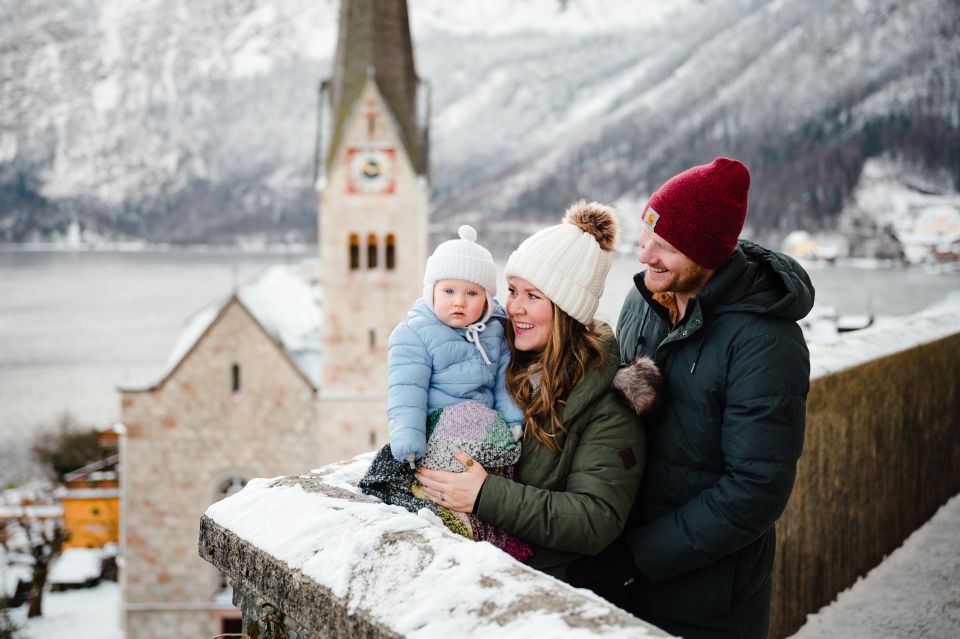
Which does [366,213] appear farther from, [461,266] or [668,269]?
[668,269]

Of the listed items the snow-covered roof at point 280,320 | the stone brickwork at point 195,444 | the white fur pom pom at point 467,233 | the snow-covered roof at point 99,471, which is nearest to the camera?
the white fur pom pom at point 467,233

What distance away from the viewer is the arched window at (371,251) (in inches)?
803

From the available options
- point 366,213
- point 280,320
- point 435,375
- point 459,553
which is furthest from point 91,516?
point 459,553

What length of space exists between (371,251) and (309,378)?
3568mm

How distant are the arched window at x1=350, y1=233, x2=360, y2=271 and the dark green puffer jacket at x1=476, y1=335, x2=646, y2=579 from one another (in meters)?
18.6

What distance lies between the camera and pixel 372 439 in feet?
67.3

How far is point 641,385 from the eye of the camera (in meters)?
2.03

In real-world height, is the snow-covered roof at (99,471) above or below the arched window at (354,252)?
below

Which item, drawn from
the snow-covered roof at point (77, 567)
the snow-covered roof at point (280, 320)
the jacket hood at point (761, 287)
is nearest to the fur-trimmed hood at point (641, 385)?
the jacket hood at point (761, 287)

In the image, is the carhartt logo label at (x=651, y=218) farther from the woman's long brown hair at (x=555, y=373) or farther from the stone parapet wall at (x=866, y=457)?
the stone parapet wall at (x=866, y=457)

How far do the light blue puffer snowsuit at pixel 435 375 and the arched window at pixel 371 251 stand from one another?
18290mm

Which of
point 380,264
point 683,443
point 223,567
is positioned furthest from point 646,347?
point 380,264

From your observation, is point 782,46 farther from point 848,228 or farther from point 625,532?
point 625,532

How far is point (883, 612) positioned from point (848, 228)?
52.9m
